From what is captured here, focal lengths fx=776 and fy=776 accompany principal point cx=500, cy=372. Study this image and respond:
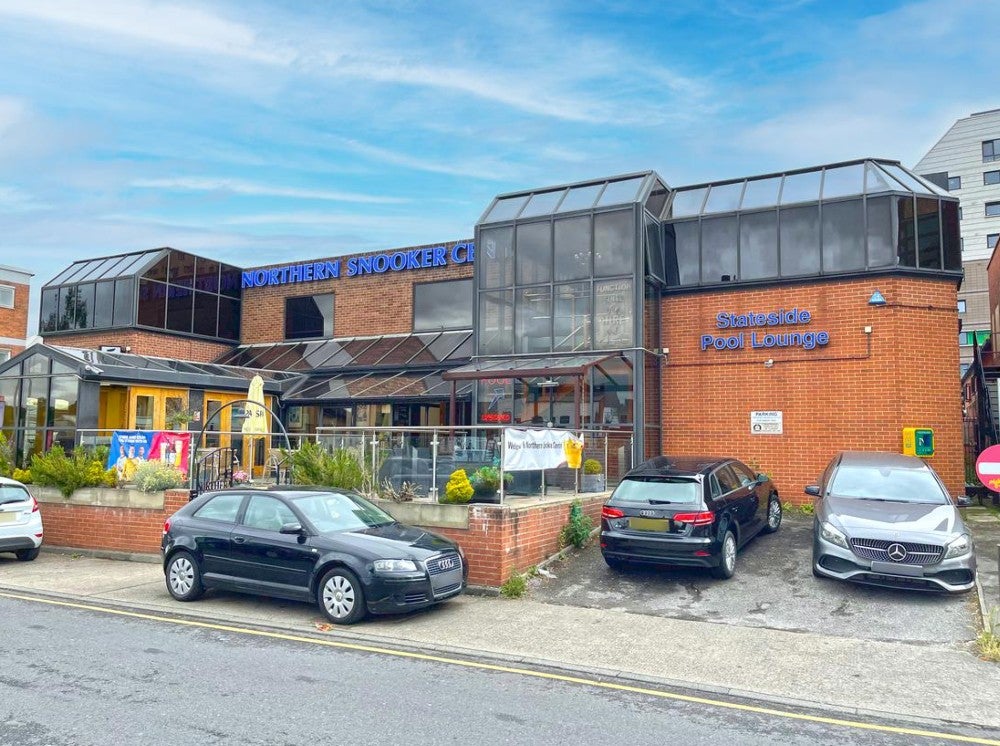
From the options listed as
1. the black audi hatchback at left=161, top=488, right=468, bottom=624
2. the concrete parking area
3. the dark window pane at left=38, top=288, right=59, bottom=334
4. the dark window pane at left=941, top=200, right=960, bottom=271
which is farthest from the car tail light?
the dark window pane at left=38, top=288, right=59, bottom=334

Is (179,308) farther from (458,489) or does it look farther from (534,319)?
(458,489)

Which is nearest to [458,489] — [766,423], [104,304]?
[766,423]

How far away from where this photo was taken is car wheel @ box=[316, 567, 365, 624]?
28.1 feet

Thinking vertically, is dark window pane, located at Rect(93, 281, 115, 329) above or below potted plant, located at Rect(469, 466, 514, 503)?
above

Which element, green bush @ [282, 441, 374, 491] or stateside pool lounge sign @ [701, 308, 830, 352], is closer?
green bush @ [282, 441, 374, 491]

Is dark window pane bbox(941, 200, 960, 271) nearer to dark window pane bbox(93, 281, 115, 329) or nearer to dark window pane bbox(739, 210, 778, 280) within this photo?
dark window pane bbox(739, 210, 778, 280)

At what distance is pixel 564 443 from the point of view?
12.9 m

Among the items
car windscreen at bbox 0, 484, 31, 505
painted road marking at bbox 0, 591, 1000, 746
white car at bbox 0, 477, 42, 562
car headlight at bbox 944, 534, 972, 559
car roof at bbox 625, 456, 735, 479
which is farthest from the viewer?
car windscreen at bbox 0, 484, 31, 505

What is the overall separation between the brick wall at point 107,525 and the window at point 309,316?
11.3 meters

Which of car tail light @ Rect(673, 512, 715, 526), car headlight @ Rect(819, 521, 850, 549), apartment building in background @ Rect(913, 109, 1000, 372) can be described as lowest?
car headlight @ Rect(819, 521, 850, 549)

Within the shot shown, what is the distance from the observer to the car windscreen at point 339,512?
30.7 feet

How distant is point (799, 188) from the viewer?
16.7 m

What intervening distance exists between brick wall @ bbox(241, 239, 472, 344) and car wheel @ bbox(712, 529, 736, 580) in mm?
13417

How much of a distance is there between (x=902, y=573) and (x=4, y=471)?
16.8 metres
